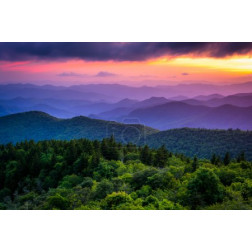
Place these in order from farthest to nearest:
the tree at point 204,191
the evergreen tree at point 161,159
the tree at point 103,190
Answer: the evergreen tree at point 161,159 → the tree at point 103,190 → the tree at point 204,191

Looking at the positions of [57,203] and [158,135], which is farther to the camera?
[158,135]

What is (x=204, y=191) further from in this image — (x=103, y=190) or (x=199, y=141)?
(x=199, y=141)

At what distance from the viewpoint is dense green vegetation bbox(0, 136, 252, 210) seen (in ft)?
35.2

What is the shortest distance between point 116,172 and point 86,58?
8.64m

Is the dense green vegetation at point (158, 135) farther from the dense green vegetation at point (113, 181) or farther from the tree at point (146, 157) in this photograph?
the tree at point (146, 157)

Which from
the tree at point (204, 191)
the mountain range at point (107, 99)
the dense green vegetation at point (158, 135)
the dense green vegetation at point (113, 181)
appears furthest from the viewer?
the dense green vegetation at point (158, 135)

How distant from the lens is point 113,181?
559 inches

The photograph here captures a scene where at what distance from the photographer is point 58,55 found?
14312mm

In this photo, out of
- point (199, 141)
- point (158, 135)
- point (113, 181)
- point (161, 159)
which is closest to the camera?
point (113, 181)

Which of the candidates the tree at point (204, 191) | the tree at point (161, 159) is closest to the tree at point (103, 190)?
the tree at point (204, 191)

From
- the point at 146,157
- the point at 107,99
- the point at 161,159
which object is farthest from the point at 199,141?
the point at 107,99

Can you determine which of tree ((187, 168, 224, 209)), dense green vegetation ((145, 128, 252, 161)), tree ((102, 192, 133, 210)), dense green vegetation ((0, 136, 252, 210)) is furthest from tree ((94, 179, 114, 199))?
dense green vegetation ((145, 128, 252, 161))

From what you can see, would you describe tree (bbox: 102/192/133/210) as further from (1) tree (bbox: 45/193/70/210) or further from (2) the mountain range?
(2) the mountain range

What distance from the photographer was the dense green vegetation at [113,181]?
10.7 metres
